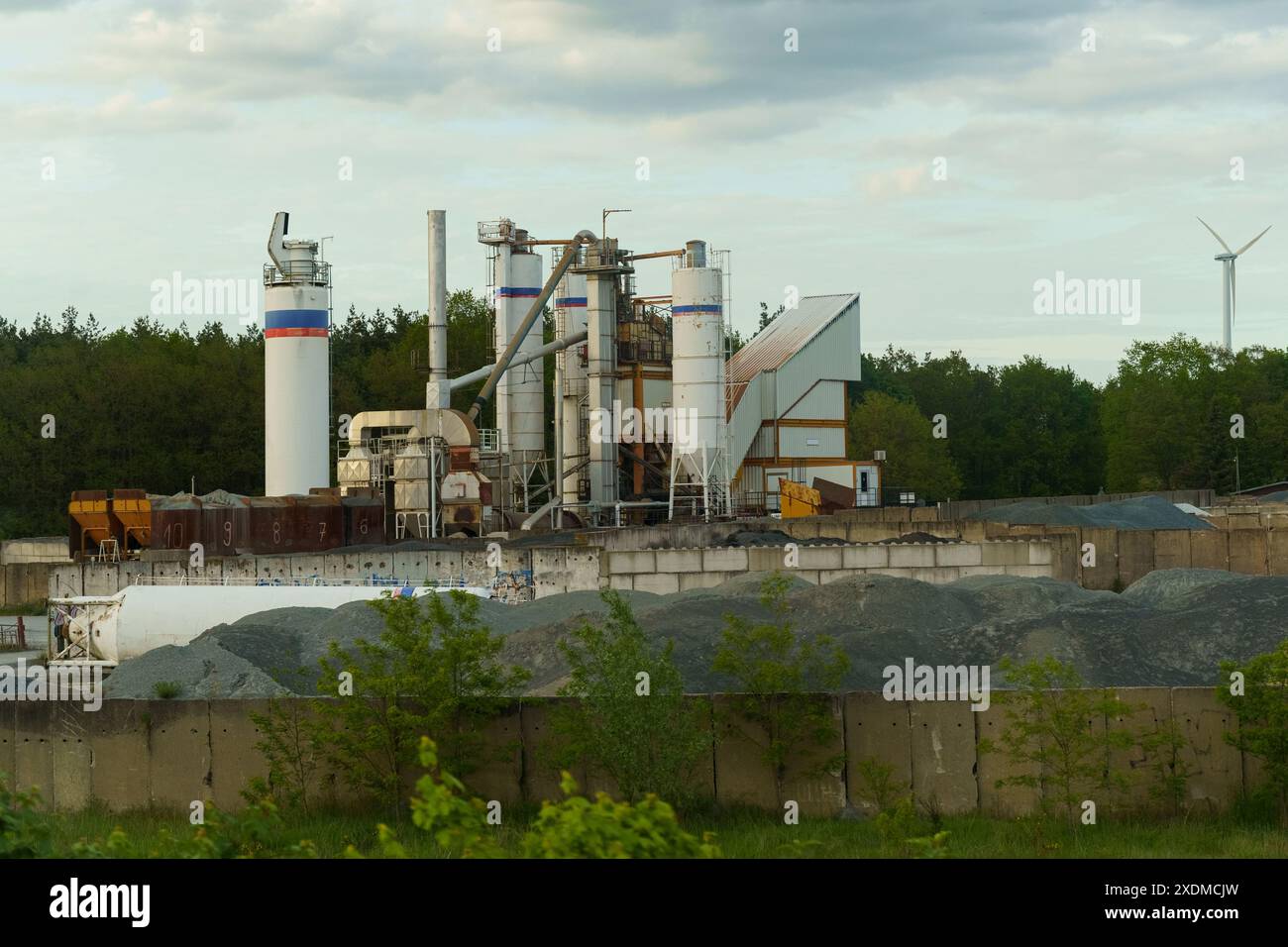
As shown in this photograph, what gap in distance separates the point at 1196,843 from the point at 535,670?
9.68m

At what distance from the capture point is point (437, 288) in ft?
206

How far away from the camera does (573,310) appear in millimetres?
70000

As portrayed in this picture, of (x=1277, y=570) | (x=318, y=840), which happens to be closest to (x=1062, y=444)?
(x=1277, y=570)

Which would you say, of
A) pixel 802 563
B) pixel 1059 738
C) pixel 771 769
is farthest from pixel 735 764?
pixel 802 563

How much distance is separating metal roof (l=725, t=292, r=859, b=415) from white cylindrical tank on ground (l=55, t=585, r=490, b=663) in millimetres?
38128

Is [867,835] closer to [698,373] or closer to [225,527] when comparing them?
[225,527]

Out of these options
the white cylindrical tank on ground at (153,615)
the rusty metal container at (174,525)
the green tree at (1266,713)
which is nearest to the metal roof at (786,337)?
the rusty metal container at (174,525)

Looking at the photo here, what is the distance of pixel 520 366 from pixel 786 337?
12.4 metres

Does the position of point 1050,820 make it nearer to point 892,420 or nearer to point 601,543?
point 601,543

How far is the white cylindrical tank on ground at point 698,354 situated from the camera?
5891 centimetres

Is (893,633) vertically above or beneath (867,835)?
above

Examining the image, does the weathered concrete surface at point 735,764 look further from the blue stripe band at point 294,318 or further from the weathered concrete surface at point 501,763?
the blue stripe band at point 294,318

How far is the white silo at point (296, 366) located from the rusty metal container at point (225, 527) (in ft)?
33.7

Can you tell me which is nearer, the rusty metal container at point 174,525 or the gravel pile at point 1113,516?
the rusty metal container at point 174,525
